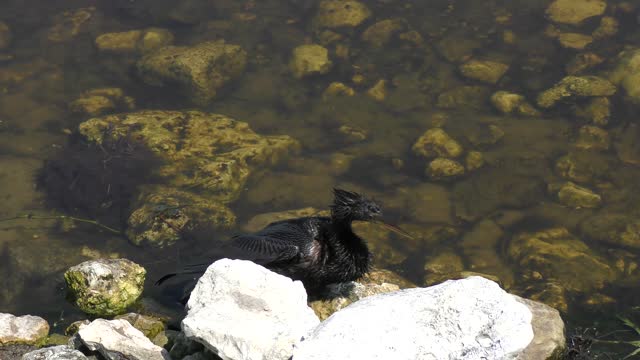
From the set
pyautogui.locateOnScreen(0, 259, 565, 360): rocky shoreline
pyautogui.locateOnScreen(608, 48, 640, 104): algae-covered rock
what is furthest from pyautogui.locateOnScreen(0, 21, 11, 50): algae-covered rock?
pyautogui.locateOnScreen(608, 48, 640, 104): algae-covered rock

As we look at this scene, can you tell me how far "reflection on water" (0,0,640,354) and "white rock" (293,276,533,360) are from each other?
9.12 feet

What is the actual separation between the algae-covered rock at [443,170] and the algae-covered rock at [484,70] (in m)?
2.17

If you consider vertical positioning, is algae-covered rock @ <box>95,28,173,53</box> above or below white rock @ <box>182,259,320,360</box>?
below

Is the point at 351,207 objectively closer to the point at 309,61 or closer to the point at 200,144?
the point at 200,144

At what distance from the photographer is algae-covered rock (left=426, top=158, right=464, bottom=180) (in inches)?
364

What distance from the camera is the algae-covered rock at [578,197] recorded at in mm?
8789

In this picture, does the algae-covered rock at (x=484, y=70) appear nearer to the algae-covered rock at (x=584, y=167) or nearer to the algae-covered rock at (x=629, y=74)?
the algae-covered rock at (x=629, y=74)

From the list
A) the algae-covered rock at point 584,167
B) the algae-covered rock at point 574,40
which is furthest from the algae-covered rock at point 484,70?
the algae-covered rock at point 584,167

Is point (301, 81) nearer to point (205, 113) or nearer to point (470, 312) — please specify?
point (205, 113)

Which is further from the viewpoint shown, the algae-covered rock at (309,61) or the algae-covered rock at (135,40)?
the algae-covered rock at (135,40)

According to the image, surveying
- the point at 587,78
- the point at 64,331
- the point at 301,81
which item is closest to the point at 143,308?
the point at 64,331

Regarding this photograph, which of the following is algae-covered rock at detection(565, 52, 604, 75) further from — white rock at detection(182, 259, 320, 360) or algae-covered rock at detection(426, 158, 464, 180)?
white rock at detection(182, 259, 320, 360)

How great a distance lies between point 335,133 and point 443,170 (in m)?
1.61

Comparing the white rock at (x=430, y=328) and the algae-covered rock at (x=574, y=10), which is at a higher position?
the white rock at (x=430, y=328)
